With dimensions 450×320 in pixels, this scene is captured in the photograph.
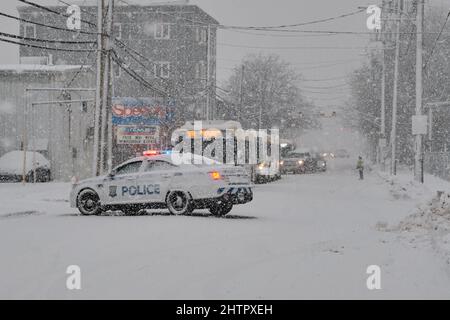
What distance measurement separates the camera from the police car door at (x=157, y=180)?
1755cm

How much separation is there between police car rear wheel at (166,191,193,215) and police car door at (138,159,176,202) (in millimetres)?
176

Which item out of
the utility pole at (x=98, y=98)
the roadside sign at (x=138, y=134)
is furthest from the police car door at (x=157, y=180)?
the roadside sign at (x=138, y=134)

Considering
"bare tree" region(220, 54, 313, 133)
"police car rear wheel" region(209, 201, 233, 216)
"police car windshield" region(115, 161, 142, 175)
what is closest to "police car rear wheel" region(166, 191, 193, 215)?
"police car rear wheel" region(209, 201, 233, 216)

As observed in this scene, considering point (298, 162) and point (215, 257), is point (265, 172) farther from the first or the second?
point (215, 257)

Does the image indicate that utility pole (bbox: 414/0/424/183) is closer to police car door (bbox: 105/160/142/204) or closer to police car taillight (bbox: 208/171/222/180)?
police car taillight (bbox: 208/171/222/180)

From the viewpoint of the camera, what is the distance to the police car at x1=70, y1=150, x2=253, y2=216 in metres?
17.2

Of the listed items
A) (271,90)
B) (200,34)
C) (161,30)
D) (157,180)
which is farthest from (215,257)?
(271,90)

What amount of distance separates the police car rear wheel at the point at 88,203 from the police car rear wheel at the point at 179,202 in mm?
2052

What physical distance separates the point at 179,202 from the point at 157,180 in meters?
0.80

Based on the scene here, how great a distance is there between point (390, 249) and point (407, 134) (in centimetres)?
5242

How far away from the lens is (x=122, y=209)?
18.6m

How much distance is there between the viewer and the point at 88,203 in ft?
60.4

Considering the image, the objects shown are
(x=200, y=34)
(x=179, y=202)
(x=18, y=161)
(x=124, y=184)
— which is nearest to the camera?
(x=179, y=202)

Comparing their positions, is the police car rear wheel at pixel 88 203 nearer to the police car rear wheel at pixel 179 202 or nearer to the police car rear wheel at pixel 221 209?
the police car rear wheel at pixel 179 202
